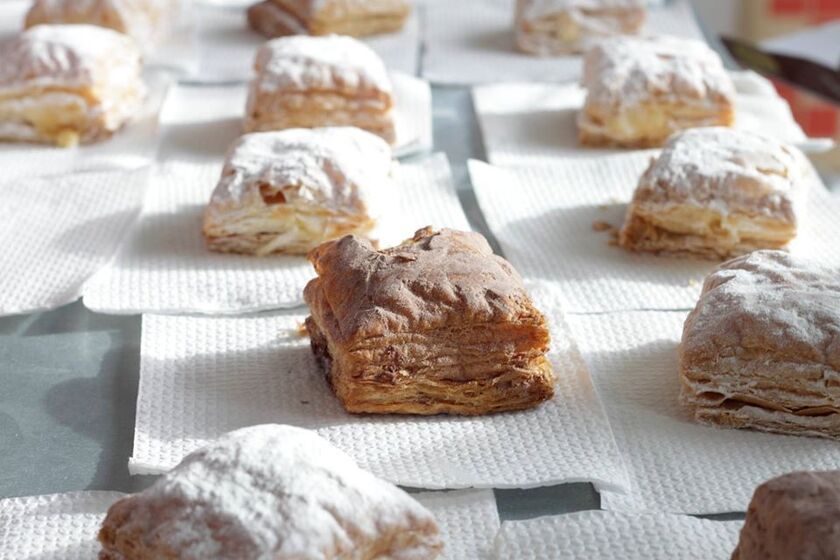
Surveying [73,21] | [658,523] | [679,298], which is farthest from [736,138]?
[73,21]

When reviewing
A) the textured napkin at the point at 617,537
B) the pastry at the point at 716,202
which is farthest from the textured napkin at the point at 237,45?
the textured napkin at the point at 617,537

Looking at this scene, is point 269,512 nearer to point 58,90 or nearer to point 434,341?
point 434,341

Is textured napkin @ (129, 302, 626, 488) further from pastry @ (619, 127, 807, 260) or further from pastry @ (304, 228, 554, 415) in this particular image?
pastry @ (619, 127, 807, 260)

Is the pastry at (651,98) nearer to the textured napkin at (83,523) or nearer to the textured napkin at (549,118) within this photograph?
the textured napkin at (549,118)

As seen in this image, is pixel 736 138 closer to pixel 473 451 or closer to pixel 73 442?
pixel 473 451

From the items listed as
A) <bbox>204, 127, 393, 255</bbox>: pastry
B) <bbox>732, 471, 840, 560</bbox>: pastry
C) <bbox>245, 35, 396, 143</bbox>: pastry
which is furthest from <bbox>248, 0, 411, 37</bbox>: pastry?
<bbox>732, 471, 840, 560</bbox>: pastry

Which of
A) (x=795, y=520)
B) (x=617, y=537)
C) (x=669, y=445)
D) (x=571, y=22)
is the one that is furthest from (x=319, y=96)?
(x=795, y=520)

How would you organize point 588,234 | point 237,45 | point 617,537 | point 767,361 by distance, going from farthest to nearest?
point 237,45 < point 588,234 < point 767,361 < point 617,537
